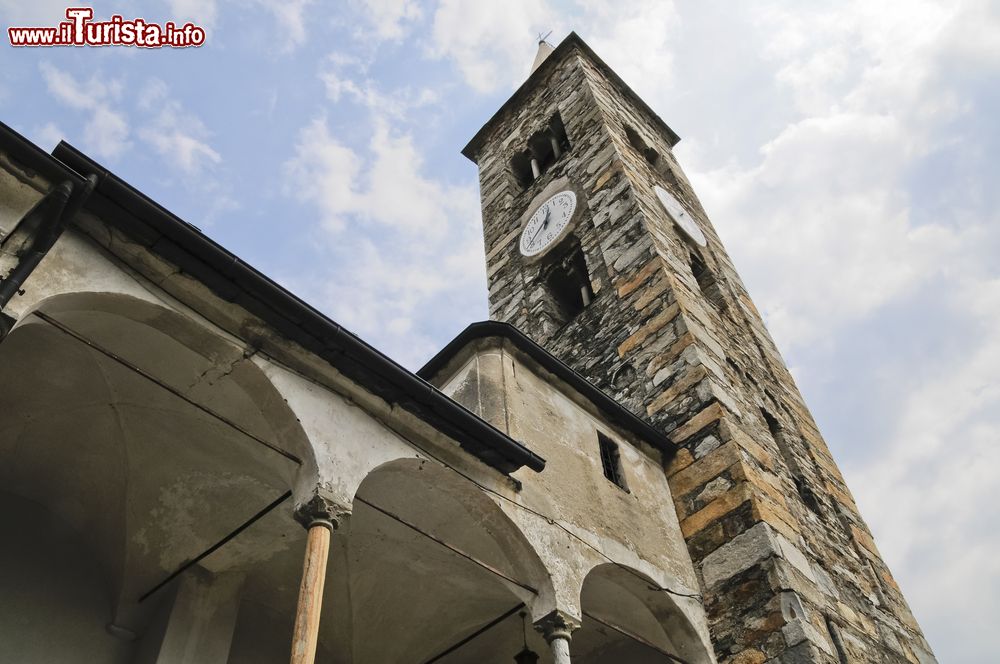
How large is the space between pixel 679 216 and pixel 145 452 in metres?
7.95

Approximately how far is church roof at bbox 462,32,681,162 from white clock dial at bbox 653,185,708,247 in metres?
3.56

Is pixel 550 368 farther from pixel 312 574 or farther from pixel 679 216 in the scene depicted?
pixel 679 216

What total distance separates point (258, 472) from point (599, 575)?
2.47m

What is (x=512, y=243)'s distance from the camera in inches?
455

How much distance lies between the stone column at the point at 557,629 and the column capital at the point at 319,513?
158 centimetres

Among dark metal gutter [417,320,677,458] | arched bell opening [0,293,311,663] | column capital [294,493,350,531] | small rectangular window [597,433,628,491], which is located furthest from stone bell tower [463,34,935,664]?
arched bell opening [0,293,311,663]

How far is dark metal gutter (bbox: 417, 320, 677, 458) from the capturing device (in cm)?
627

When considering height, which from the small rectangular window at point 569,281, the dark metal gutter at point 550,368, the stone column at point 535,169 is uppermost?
the stone column at point 535,169

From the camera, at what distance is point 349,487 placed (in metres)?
4.20

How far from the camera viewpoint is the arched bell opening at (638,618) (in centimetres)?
562

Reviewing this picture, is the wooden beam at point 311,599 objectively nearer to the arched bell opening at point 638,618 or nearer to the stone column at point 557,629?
the stone column at point 557,629

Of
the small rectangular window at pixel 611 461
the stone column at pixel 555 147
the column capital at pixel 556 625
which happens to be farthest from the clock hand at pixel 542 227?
the column capital at pixel 556 625

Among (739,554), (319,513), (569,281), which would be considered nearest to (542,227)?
(569,281)

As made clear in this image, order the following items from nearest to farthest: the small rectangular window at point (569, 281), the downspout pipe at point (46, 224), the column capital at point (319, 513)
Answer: the downspout pipe at point (46, 224)
the column capital at point (319, 513)
the small rectangular window at point (569, 281)
